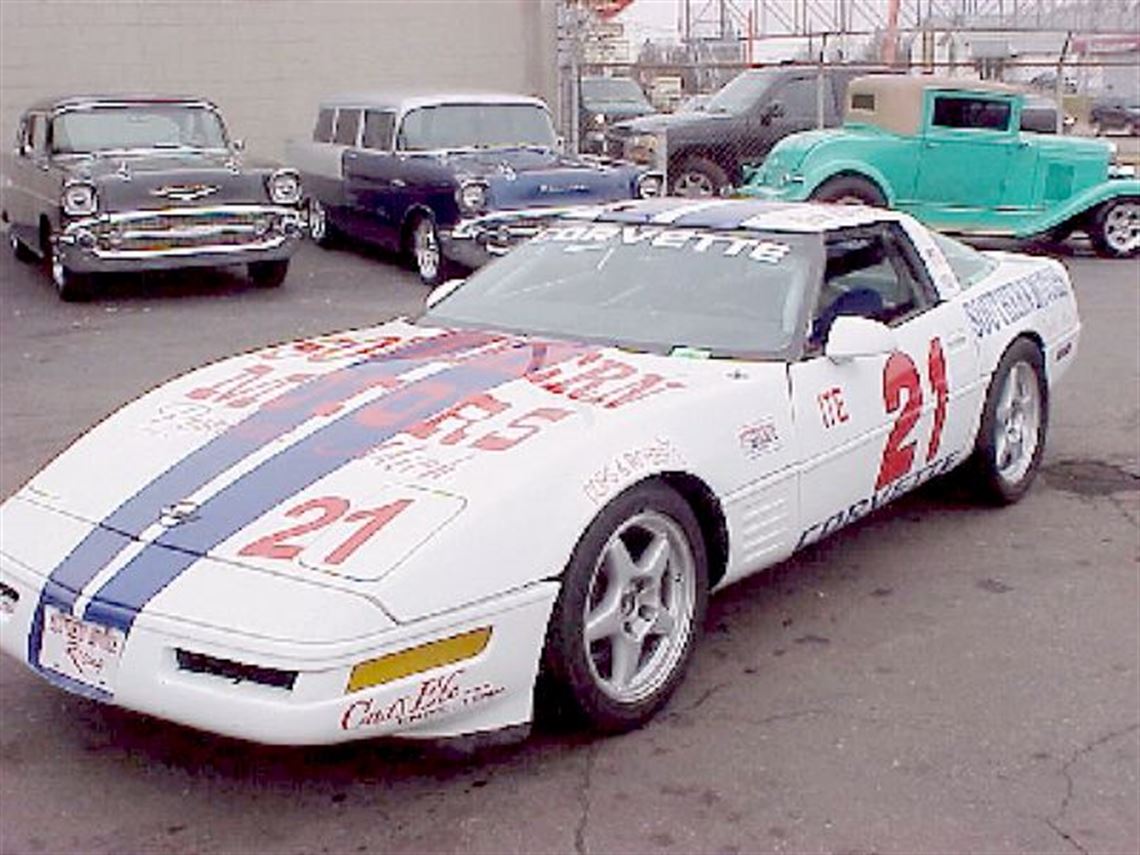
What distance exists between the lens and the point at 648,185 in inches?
486

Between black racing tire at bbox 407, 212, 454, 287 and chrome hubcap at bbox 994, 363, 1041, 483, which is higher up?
chrome hubcap at bbox 994, 363, 1041, 483

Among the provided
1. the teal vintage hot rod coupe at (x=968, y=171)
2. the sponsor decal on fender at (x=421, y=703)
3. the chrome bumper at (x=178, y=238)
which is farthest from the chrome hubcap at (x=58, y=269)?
the sponsor decal on fender at (x=421, y=703)

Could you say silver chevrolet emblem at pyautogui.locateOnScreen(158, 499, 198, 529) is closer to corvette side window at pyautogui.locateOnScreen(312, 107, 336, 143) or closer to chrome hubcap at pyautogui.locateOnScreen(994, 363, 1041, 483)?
chrome hubcap at pyautogui.locateOnScreen(994, 363, 1041, 483)

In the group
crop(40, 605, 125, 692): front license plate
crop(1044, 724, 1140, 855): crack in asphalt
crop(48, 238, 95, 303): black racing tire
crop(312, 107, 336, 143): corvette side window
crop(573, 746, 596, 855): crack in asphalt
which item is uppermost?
crop(312, 107, 336, 143): corvette side window

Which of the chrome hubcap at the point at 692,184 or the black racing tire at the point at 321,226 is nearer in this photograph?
the black racing tire at the point at 321,226

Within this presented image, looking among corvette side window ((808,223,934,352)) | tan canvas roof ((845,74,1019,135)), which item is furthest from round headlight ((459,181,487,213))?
corvette side window ((808,223,934,352))

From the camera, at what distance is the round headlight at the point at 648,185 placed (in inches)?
477

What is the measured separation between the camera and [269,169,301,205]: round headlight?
11797 mm

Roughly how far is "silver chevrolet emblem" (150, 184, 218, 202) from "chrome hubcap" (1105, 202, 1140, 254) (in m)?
8.31

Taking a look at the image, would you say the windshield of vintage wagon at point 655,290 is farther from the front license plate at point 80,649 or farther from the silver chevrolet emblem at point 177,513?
the front license plate at point 80,649

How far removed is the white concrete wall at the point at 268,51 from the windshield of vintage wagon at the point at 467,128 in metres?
5.41

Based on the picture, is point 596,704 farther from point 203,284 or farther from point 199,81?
point 199,81

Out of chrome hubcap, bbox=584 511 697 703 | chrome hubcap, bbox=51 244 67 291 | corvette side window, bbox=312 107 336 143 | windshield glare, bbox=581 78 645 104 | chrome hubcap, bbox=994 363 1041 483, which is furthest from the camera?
windshield glare, bbox=581 78 645 104

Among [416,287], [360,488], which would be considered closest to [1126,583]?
[360,488]
